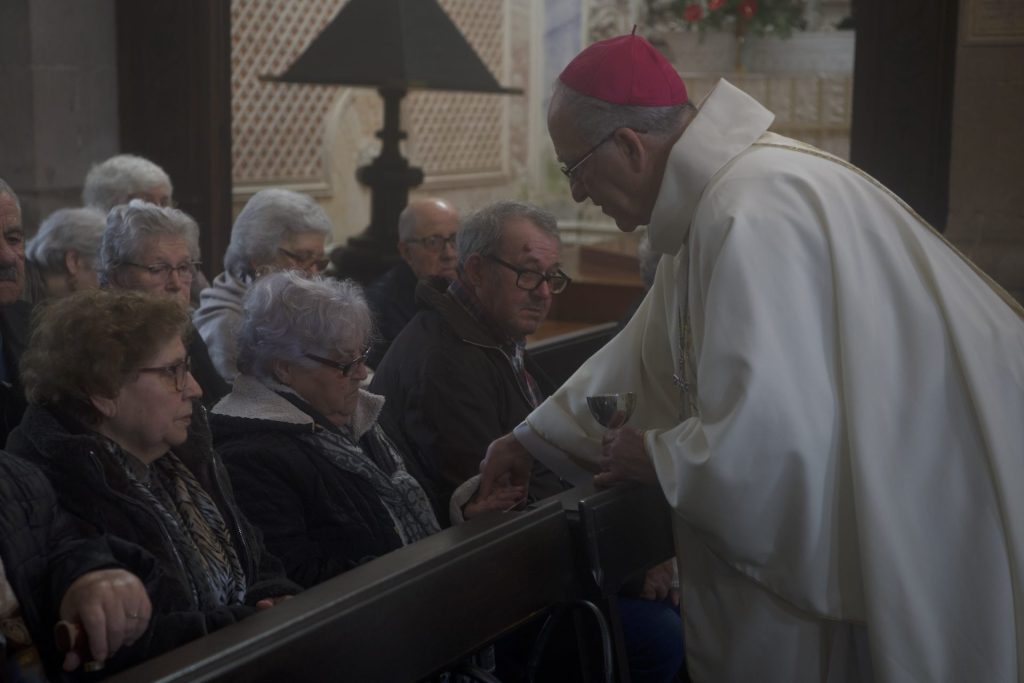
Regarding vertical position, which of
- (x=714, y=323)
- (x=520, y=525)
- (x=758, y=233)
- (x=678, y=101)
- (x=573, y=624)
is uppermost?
(x=678, y=101)

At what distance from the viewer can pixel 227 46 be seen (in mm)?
6473

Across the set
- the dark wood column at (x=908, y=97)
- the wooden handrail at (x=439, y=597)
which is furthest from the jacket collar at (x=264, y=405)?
the dark wood column at (x=908, y=97)

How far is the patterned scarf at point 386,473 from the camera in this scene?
9.61 feet

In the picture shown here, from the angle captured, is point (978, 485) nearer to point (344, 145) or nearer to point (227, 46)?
point (227, 46)

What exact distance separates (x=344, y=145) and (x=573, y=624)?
8.55 m

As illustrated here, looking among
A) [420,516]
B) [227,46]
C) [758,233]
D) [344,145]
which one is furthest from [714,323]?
[344,145]

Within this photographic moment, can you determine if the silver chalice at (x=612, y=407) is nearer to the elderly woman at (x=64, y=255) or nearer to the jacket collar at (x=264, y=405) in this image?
the jacket collar at (x=264, y=405)

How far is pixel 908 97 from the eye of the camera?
17.2ft

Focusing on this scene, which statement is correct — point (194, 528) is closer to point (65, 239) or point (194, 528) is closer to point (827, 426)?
point (827, 426)

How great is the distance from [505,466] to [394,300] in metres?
2.16

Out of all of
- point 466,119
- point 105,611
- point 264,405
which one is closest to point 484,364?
point 264,405

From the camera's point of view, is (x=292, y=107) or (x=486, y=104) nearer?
(x=292, y=107)

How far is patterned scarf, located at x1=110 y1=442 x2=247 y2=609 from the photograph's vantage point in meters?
2.39

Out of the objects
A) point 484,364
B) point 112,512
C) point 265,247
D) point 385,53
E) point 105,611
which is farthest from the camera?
point 385,53
